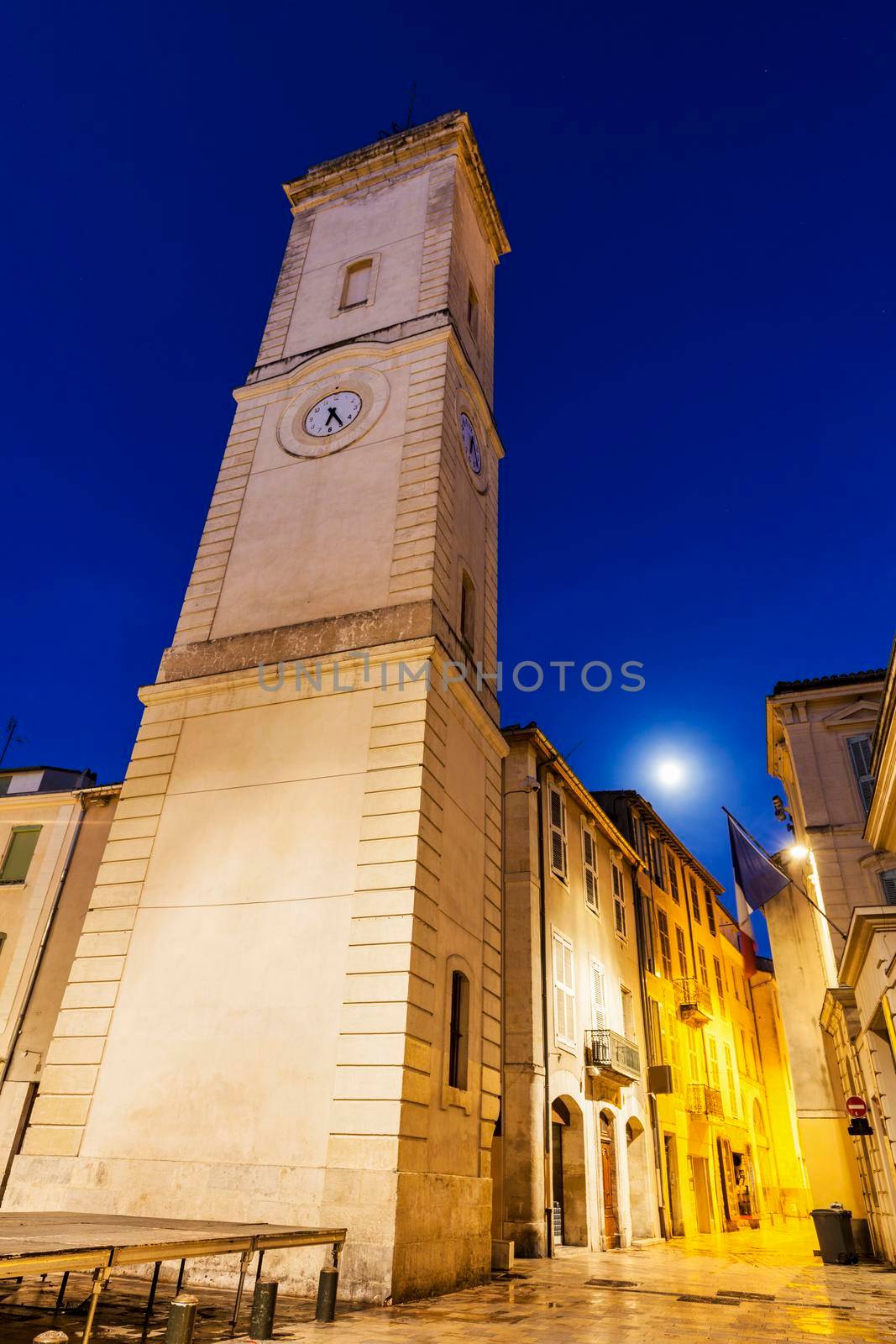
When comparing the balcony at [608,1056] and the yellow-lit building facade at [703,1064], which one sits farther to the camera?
the yellow-lit building facade at [703,1064]

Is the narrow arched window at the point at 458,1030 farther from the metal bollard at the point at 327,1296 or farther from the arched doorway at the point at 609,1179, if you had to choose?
the arched doorway at the point at 609,1179

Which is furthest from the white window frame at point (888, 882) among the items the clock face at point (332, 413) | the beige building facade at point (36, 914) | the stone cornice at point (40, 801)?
the stone cornice at point (40, 801)

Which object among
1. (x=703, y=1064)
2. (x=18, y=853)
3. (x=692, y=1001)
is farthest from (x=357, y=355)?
(x=703, y=1064)

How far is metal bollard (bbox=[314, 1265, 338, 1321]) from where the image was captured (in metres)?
7.55

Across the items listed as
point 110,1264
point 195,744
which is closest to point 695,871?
point 195,744

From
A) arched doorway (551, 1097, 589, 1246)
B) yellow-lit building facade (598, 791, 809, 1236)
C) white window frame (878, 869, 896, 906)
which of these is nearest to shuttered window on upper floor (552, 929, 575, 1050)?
arched doorway (551, 1097, 589, 1246)

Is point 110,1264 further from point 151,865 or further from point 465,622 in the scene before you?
point 465,622

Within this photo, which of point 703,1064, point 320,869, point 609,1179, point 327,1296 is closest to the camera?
point 327,1296

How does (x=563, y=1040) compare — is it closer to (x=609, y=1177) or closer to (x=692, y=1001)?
(x=609, y=1177)

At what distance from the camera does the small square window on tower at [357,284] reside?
18.9 metres

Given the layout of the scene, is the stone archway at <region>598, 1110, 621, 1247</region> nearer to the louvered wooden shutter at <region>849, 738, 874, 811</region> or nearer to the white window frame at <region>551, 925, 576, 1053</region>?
the white window frame at <region>551, 925, 576, 1053</region>

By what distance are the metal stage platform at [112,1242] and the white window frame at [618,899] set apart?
602 inches

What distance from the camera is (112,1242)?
570 centimetres

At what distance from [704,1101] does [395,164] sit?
2760 centimetres
